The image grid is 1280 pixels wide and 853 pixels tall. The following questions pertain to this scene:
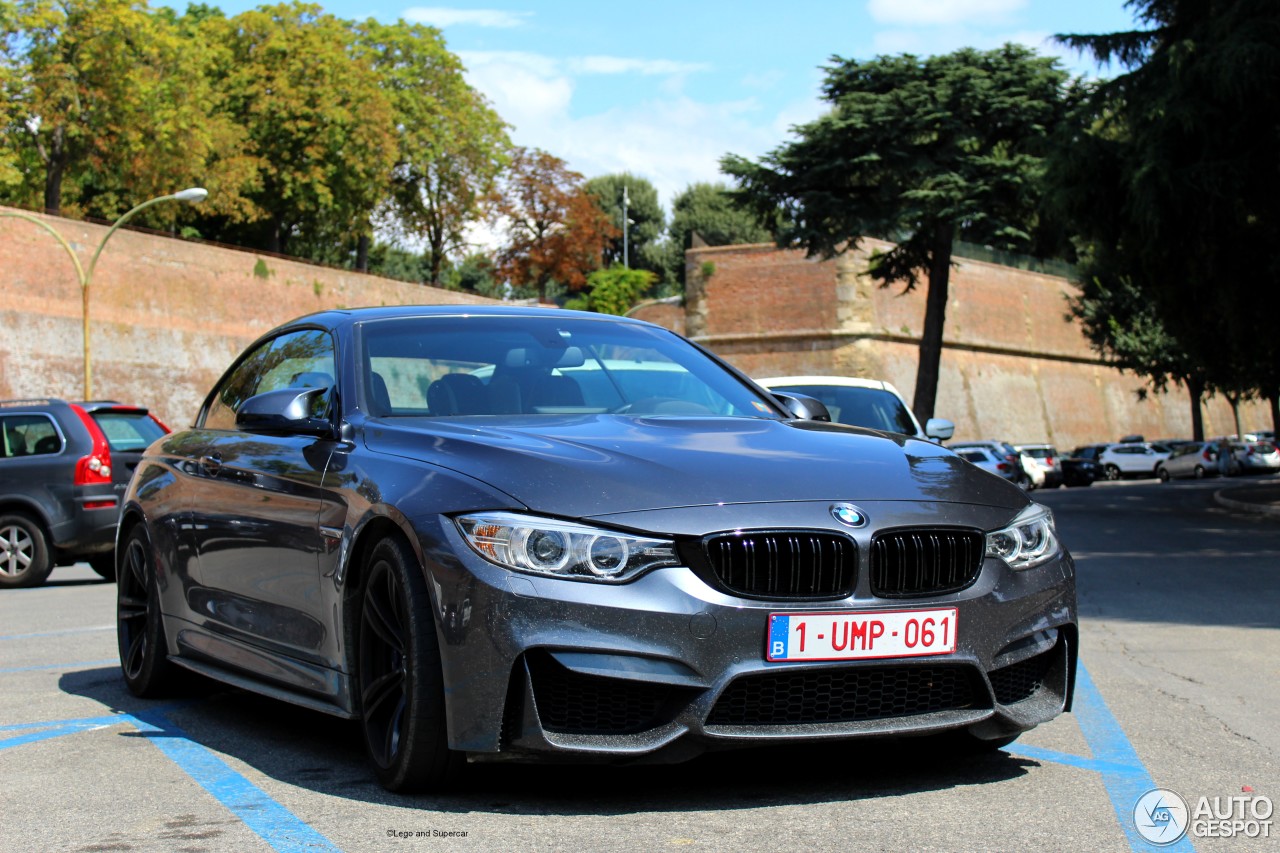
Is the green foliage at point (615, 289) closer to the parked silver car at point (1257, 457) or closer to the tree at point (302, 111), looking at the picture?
the tree at point (302, 111)

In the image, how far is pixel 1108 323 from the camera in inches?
2397

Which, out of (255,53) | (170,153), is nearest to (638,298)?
(255,53)

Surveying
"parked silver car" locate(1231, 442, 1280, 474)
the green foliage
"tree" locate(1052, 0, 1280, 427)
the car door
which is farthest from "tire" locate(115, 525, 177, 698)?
the green foliage

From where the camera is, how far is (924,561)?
14.6 feet

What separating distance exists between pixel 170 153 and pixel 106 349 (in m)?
7.57

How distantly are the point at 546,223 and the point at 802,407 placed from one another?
7760 centimetres

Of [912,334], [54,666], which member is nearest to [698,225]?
[912,334]

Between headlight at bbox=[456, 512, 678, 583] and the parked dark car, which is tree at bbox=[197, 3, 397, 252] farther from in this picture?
headlight at bbox=[456, 512, 678, 583]

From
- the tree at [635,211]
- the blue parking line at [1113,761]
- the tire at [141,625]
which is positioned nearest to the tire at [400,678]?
the blue parking line at [1113,761]

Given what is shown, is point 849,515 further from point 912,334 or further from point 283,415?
point 912,334

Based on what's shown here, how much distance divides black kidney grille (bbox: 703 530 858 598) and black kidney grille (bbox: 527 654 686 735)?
1.13ft

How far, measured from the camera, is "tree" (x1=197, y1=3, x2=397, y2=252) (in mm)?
59875

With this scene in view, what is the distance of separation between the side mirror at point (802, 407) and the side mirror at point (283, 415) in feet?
5.85

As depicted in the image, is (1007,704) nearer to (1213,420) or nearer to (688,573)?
(688,573)
